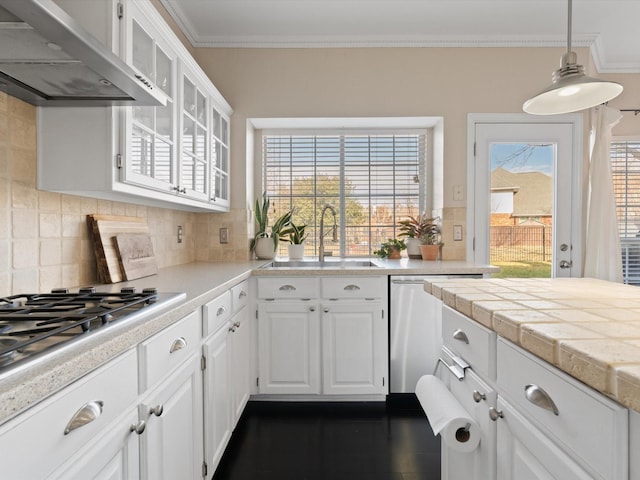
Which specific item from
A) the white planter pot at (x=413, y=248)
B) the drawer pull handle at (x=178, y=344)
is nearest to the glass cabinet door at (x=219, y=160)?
the drawer pull handle at (x=178, y=344)

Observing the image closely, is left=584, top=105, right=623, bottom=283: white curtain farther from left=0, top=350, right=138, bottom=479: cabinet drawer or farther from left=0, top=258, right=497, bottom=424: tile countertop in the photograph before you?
left=0, top=350, right=138, bottom=479: cabinet drawer

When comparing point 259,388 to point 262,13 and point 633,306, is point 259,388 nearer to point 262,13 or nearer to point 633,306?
point 633,306

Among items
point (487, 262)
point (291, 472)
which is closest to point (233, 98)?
point (487, 262)

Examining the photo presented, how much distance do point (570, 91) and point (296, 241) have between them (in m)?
2.21

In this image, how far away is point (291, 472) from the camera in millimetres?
1908

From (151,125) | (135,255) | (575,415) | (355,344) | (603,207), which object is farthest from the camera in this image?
(603,207)

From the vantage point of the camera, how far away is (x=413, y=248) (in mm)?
3266

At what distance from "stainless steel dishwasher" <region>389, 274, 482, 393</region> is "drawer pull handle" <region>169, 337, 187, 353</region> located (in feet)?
4.98

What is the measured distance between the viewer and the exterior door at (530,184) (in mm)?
3090

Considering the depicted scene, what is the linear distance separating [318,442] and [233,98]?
8.31 ft

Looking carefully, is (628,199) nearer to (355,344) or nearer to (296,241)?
(355,344)

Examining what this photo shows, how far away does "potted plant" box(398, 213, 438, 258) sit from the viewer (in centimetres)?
319

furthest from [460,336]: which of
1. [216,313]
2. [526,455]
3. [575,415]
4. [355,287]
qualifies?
[355,287]

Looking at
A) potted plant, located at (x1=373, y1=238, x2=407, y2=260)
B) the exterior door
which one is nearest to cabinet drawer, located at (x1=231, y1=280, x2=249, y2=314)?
potted plant, located at (x1=373, y1=238, x2=407, y2=260)
